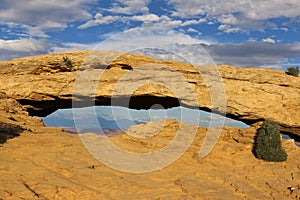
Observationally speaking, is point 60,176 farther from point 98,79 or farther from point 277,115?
point 277,115

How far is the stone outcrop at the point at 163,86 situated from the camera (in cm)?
2417

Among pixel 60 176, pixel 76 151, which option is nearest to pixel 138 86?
pixel 76 151

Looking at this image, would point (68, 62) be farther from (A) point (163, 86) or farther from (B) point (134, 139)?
(B) point (134, 139)

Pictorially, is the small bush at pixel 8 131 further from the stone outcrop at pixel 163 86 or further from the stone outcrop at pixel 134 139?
the stone outcrop at pixel 163 86

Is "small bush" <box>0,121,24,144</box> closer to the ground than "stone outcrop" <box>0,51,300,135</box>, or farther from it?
closer to the ground

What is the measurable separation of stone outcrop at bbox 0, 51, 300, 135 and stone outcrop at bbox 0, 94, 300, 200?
441cm

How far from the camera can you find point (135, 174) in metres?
13.5

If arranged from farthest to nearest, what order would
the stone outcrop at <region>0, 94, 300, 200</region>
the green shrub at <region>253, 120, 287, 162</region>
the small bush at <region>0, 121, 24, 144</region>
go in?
the green shrub at <region>253, 120, 287, 162</region> → the small bush at <region>0, 121, 24, 144</region> → the stone outcrop at <region>0, 94, 300, 200</region>

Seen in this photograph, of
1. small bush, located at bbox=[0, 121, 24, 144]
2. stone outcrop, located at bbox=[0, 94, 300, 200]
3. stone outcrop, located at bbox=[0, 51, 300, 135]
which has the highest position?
stone outcrop, located at bbox=[0, 51, 300, 135]

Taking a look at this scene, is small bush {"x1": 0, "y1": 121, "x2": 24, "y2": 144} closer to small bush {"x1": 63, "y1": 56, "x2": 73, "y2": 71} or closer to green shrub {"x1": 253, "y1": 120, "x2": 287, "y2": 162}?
small bush {"x1": 63, "y1": 56, "x2": 73, "y2": 71}

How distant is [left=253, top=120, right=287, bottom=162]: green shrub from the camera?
683 inches

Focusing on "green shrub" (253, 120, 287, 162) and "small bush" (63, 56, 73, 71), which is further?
"small bush" (63, 56, 73, 71)

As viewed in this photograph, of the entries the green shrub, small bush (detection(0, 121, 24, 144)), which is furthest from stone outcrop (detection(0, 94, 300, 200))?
the green shrub

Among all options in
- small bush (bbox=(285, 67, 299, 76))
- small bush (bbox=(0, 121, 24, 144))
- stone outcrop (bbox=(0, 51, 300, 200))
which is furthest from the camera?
small bush (bbox=(285, 67, 299, 76))
